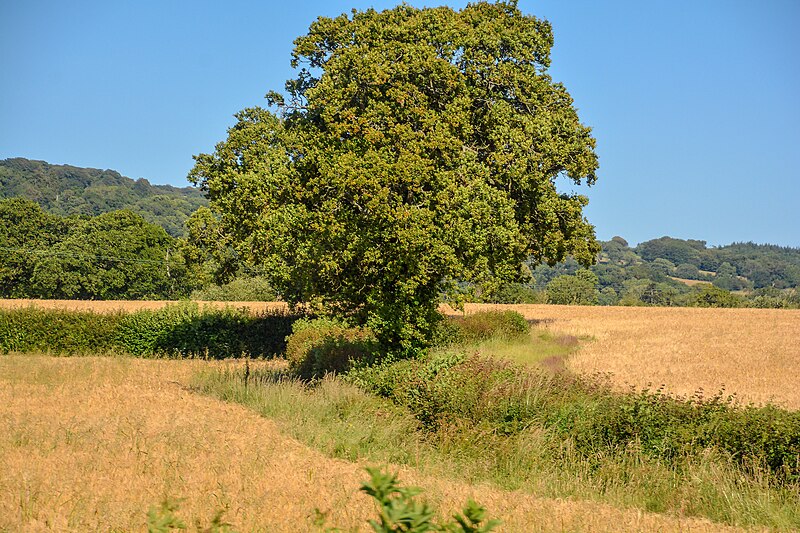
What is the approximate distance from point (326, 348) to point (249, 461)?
56.1 feet

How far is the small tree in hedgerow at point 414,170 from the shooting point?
21094 millimetres

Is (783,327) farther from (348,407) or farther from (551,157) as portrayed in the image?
(348,407)

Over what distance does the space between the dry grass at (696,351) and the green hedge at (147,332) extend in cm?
1422

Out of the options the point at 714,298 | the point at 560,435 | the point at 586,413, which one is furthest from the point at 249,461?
the point at 714,298

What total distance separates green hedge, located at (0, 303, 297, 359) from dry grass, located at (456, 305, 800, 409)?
14223mm

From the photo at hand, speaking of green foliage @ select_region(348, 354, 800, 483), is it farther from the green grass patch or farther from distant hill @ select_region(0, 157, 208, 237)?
distant hill @ select_region(0, 157, 208, 237)

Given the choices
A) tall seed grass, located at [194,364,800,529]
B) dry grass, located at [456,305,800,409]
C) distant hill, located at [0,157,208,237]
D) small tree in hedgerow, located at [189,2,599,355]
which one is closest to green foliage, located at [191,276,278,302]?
dry grass, located at [456,305,800,409]

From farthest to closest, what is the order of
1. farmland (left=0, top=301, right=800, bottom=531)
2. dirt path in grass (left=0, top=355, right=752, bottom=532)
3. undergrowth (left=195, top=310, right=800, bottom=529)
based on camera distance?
undergrowth (left=195, top=310, right=800, bottom=529)
farmland (left=0, top=301, right=800, bottom=531)
dirt path in grass (left=0, top=355, right=752, bottom=532)

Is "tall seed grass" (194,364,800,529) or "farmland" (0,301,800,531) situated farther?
"tall seed grass" (194,364,800,529)

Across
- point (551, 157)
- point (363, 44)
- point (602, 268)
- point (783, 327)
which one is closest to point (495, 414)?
point (363, 44)

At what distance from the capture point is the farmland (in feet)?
24.4

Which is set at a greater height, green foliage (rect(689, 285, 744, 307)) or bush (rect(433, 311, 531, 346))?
green foliage (rect(689, 285, 744, 307))

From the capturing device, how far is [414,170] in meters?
21.1

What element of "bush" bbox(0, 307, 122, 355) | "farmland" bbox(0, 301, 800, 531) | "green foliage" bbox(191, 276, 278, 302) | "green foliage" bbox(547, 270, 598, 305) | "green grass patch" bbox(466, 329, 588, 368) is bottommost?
"bush" bbox(0, 307, 122, 355)
